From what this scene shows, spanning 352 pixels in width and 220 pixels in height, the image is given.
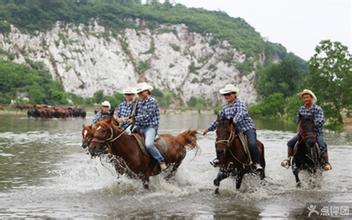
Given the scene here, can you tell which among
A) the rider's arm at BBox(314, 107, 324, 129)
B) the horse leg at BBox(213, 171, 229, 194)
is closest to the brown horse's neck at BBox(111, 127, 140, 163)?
the horse leg at BBox(213, 171, 229, 194)

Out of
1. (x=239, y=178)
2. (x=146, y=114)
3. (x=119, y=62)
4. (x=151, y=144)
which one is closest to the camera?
(x=151, y=144)

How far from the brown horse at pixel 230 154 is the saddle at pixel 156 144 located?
1579 millimetres

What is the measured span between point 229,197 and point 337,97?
36.5 meters

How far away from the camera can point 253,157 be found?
13070 mm

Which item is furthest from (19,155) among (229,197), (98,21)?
(98,21)

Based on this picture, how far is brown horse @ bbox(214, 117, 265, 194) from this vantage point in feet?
40.0

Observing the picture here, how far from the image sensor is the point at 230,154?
12.7 metres

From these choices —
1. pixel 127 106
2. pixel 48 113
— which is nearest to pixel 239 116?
pixel 127 106

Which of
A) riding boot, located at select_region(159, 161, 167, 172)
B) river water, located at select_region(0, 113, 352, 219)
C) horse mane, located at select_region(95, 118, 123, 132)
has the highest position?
horse mane, located at select_region(95, 118, 123, 132)

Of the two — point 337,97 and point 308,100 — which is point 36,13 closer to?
point 337,97

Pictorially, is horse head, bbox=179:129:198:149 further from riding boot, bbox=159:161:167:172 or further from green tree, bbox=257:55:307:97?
green tree, bbox=257:55:307:97

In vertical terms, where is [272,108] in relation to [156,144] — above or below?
above

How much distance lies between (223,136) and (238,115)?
2.58 feet

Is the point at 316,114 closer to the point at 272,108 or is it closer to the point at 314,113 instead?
the point at 314,113
